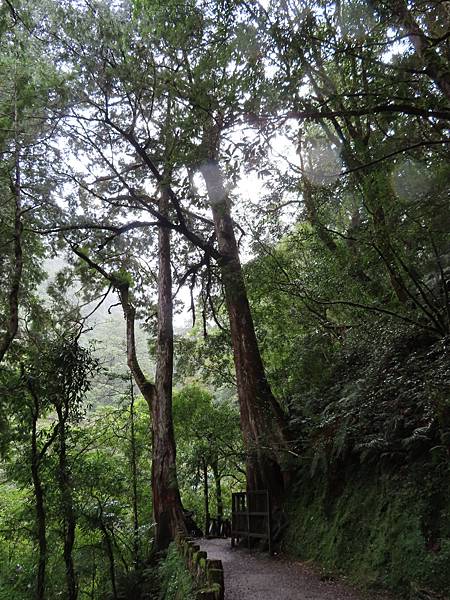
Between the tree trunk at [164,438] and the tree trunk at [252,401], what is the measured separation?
160 cm

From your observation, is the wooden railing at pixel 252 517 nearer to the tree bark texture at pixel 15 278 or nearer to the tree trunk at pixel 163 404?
the tree trunk at pixel 163 404

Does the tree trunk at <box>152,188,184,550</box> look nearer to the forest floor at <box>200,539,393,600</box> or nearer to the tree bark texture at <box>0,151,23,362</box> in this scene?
the forest floor at <box>200,539,393,600</box>

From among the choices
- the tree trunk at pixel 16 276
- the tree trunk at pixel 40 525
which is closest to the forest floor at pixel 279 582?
the tree trunk at pixel 40 525

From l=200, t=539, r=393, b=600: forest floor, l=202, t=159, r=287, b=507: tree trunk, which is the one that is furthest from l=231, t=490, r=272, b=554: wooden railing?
l=200, t=539, r=393, b=600: forest floor

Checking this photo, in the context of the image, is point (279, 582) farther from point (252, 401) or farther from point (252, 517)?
point (252, 401)

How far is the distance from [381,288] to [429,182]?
2241 millimetres

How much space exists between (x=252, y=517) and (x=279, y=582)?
8.60ft

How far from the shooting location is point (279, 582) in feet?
19.5

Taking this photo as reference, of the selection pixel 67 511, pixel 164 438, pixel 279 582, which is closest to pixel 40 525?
pixel 67 511

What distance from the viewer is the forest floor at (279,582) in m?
5.06

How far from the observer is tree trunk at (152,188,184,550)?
8.44 meters

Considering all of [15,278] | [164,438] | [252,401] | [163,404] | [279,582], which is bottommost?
[279,582]

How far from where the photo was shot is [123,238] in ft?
42.5

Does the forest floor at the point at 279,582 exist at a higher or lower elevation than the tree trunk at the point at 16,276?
lower
